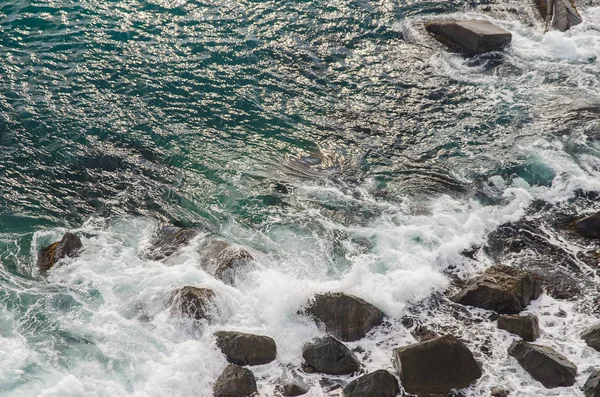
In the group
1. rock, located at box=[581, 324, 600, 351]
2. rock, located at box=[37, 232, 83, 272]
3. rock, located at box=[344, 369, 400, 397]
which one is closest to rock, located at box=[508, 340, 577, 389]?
rock, located at box=[581, 324, 600, 351]

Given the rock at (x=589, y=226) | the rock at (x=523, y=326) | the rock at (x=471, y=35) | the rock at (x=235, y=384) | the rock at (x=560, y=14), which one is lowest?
the rock at (x=235, y=384)

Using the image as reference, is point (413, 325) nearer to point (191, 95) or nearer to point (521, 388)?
point (521, 388)

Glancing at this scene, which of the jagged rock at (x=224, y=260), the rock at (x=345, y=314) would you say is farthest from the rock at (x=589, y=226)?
the jagged rock at (x=224, y=260)

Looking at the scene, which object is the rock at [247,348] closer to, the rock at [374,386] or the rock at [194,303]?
the rock at [194,303]

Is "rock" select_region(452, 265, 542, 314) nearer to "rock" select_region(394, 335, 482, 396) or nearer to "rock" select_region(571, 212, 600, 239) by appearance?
"rock" select_region(394, 335, 482, 396)

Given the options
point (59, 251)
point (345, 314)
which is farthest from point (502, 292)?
point (59, 251)

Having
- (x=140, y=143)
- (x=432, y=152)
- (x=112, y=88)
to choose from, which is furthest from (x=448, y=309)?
(x=112, y=88)
